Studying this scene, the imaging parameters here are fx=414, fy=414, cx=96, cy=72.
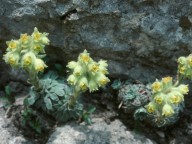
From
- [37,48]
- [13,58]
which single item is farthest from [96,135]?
[13,58]

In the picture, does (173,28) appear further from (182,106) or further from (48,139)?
(48,139)

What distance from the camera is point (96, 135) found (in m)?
5.72

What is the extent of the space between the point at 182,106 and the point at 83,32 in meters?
1.78

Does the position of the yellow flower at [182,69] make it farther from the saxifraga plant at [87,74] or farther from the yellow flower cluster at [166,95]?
the saxifraga plant at [87,74]

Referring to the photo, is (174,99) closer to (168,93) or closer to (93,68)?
(168,93)

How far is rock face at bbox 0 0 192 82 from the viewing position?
17.8 feet

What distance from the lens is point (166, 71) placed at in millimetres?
6027

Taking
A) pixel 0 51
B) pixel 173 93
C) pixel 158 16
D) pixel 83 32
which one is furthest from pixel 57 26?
pixel 173 93

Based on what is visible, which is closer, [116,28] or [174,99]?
[174,99]

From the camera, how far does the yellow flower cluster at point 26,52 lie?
16.2 feet

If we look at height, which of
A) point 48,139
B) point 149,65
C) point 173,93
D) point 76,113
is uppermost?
point 149,65

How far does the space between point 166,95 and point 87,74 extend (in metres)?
1.01

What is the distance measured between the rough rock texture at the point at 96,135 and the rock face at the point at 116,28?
78cm

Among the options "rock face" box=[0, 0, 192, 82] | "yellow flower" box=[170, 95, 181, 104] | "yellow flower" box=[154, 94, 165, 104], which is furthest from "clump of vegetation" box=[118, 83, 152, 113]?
"yellow flower" box=[170, 95, 181, 104]
